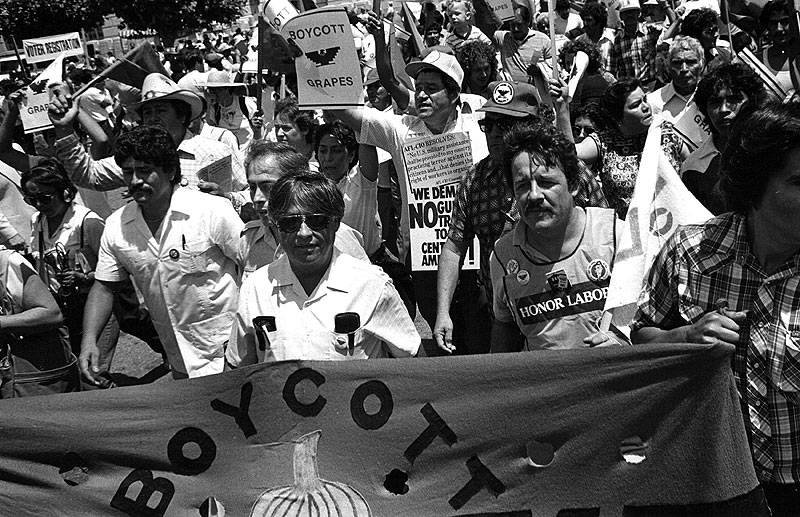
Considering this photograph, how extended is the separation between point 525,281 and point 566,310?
188mm

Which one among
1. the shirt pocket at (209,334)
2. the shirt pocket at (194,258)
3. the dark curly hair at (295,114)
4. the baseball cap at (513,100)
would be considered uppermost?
the baseball cap at (513,100)

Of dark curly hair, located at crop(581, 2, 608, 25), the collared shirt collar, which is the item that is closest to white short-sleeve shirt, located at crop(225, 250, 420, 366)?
the collared shirt collar

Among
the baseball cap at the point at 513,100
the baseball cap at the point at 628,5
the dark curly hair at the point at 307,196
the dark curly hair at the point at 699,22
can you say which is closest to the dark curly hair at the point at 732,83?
the baseball cap at the point at 513,100

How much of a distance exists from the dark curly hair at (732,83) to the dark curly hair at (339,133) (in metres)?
2.01

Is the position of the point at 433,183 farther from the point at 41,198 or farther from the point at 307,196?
the point at 41,198

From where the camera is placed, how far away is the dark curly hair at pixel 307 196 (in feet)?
12.4

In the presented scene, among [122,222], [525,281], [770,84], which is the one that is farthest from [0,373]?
[770,84]

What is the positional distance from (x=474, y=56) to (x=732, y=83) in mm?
3413

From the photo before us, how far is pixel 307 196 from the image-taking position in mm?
3799

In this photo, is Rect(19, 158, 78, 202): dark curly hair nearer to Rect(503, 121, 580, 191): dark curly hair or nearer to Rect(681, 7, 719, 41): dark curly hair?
Rect(503, 121, 580, 191): dark curly hair

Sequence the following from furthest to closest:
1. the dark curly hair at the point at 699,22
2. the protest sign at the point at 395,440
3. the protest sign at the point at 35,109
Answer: the dark curly hair at the point at 699,22, the protest sign at the point at 35,109, the protest sign at the point at 395,440

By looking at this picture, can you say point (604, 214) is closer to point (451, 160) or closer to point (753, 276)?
point (753, 276)

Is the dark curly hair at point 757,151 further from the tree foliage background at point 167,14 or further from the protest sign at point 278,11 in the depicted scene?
the tree foliage background at point 167,14

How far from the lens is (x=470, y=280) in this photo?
550 cm
